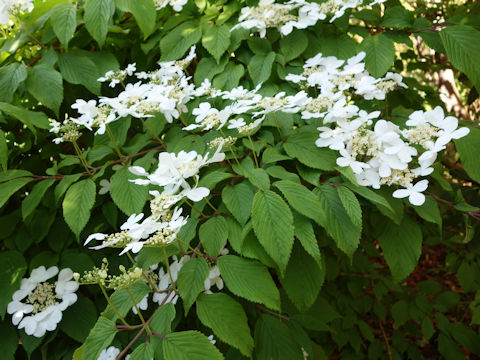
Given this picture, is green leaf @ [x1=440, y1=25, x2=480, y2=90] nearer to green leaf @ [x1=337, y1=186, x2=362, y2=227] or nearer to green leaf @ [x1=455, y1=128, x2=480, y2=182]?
green leaf @ [x1=455, y1=128, x2=480, y2=182]

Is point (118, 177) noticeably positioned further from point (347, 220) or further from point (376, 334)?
point (376, 334)

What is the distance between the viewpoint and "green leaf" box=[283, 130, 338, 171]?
1092mm

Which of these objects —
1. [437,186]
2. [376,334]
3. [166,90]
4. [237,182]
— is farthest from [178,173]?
[376,334]

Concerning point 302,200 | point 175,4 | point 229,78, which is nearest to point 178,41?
point 175,4

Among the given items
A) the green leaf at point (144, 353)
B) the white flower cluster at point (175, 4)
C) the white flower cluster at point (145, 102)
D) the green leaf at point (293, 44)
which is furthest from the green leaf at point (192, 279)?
the white flower cluster at point (175, 4)

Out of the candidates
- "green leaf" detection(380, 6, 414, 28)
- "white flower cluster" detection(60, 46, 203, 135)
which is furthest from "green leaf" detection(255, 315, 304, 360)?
"green leaf" detection(380, 6, 414, 28)

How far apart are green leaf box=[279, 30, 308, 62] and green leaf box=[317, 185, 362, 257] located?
23.9 inches

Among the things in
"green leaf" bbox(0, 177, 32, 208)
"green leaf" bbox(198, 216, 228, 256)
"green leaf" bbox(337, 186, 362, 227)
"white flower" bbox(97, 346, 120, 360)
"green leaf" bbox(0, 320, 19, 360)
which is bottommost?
"green leaf" bbox(0, 320, 19, 360)

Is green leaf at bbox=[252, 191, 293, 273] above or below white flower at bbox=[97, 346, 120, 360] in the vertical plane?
above

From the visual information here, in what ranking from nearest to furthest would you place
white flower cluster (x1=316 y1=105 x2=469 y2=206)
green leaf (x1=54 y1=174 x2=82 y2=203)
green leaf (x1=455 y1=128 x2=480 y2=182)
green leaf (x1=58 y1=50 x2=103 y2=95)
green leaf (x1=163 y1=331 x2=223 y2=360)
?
green leaf (x1=163 y1=331 x2=223 y2=360), white flower cluster (x1=316 y1=105 x2=469 y2=206), green leaf (x1=455 y1=128 x2=480 y2=182), green leaf (x1=54 y1=174 x2=82 y2=203), green leaf (x1=58 y1=50 x2=103 y2=95)

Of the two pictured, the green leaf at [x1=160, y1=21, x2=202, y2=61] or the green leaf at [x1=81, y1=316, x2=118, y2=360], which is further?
the green leaf at [x1=160, y1=21, x2=202, y2=61]

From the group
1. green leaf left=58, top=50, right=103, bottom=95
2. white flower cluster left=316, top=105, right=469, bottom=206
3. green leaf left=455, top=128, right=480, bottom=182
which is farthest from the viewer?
green leaf left=58, top=50, right=103, bottom=95

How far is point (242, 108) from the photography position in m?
1.15

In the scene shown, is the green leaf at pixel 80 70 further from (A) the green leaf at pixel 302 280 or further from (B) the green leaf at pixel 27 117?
(A) the green leaf at pixel 302 280
